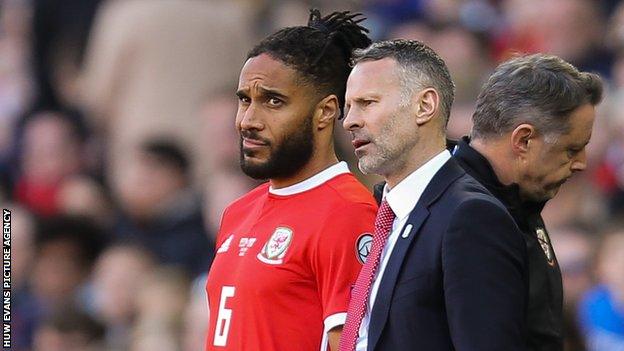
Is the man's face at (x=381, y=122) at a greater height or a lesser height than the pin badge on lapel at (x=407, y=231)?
greater

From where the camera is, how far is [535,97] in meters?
3.29

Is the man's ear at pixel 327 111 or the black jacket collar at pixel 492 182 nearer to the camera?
the black jacket collar at pixel 492 182

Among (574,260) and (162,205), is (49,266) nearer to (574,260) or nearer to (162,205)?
(162,205)

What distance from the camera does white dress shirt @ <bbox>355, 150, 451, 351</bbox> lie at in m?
3.20

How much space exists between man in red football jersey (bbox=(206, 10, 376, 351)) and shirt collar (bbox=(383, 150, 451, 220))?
0.83ft

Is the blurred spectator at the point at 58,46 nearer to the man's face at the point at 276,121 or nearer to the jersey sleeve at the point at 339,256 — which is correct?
the man's face at the point at 276,121

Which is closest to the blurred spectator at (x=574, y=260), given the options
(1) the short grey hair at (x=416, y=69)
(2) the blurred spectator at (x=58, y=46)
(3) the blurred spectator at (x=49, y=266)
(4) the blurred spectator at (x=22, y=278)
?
(1) the short grey hair at (x=416, y=69)

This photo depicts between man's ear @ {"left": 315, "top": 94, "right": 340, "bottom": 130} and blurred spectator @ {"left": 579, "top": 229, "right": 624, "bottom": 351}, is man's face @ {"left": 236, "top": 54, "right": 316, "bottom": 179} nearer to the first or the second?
man's ear @ {"left": 315, "top": 94, "right": 340, "bottom": 130}

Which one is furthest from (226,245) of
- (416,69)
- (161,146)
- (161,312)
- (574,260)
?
(161,146)

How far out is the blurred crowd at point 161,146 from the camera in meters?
6.41

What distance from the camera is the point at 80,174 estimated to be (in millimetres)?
8898

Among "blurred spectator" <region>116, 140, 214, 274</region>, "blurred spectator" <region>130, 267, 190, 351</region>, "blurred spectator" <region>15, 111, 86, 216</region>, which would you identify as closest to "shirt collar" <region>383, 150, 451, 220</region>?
"blurred spectator" <region>130, 267, 190, 351</region>

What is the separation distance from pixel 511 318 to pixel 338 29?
1.13 m

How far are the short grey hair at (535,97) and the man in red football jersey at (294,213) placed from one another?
0.40m
